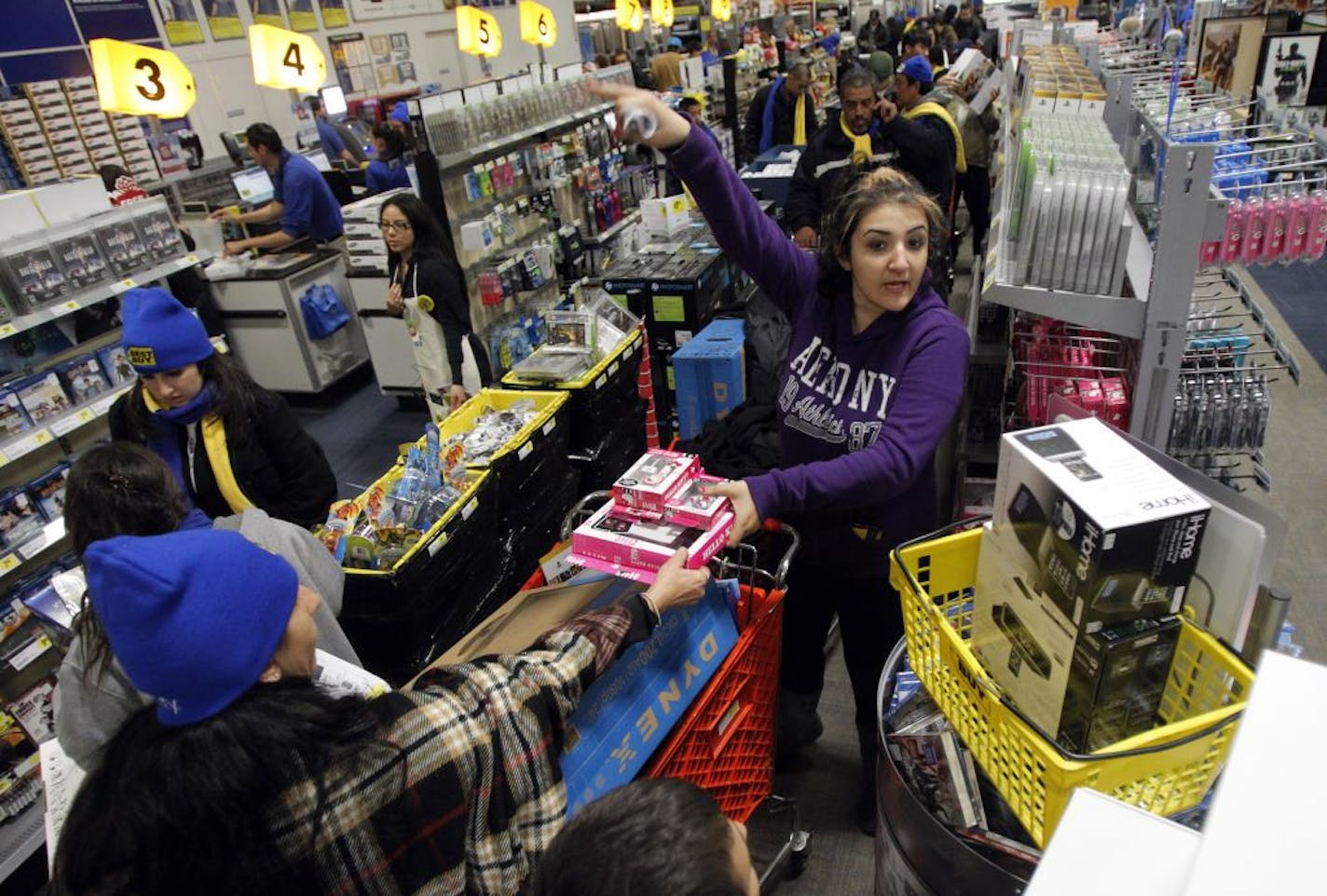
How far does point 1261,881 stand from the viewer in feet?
1.93

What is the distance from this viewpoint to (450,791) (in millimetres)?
1334

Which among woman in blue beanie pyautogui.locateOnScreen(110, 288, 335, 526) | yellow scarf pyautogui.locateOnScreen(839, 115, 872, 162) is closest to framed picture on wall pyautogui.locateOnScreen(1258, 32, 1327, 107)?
yellow scarf pyautogui.locateOnScreen(839, 115, 872, 162)

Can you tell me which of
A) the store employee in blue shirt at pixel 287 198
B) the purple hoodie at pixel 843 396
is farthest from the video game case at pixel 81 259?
the purple hoodie at pixel 843 396

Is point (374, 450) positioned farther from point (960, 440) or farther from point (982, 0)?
point (982, 0)

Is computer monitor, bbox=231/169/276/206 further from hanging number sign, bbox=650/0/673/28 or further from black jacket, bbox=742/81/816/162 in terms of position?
hanging number sign, bbox=650/0/673/28

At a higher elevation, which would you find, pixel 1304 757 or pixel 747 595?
pixel 1304 757

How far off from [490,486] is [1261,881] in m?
2.81

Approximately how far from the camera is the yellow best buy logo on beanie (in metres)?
2.59

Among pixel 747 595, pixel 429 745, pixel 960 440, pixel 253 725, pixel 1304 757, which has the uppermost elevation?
pixel 1304 757

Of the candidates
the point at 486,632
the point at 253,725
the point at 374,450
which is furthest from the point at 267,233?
the point at 253,725

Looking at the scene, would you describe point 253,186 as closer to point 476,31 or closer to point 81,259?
point 476,31

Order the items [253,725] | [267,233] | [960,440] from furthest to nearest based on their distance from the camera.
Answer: [267,233] < [960,440] < [253,725]

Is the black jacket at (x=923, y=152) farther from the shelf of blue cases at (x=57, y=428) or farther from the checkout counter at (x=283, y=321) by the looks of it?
the shelf of blue cases at (x=57, y=428)

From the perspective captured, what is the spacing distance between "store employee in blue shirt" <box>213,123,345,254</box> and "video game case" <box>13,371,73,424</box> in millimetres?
2948
